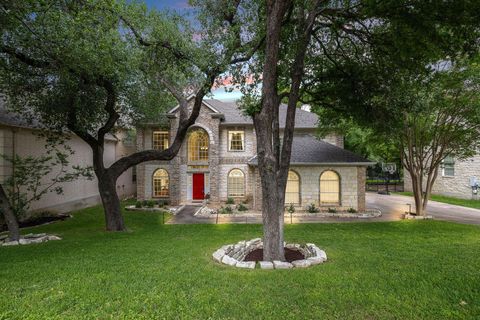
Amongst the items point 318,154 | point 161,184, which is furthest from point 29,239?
point 318,154

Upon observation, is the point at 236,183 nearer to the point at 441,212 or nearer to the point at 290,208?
the point at 290,208

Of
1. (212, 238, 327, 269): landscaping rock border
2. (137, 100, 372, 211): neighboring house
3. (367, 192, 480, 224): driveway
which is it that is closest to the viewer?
(212, 238, 327, 269): landscaping rock border

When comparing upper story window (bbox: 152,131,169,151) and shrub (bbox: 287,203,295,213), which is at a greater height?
upper story window (bbox: 152,131,169,151)

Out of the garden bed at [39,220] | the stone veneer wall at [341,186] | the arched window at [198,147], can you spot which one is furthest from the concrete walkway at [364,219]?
the garden bed at [39,220]

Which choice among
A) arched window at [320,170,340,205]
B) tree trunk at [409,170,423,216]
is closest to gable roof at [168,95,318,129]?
arched window at [320,170,340,205]

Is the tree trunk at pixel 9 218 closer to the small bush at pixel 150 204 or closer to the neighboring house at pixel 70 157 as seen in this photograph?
the neighboring house at pixel 70 157

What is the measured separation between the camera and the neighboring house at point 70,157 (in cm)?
1375

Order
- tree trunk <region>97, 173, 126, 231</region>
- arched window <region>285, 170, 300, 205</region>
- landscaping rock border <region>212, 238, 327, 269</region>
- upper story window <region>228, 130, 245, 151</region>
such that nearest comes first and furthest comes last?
1. landscaping rock border <region>212, 238, 327, 269</region>
2. tree trunk <region>97, 173, 126, 231</region>
3. arched window <region>285, 170, 300, 205</region>
4. upper story window <region>228, 130, 245, 151</region>

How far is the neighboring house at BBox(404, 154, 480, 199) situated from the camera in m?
22.8

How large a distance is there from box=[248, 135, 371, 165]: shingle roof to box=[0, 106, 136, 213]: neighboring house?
12.5 meters

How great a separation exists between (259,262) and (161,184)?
54.4 ft

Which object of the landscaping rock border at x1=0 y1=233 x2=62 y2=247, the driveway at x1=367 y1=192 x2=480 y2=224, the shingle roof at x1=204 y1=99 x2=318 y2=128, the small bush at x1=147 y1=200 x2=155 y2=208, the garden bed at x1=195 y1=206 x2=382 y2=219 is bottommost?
the driveway at x1=367 y1=192 x2=480 y2=224

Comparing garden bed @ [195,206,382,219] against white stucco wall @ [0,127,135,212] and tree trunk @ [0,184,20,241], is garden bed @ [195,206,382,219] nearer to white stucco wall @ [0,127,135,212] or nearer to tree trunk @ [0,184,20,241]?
tree trunk @ [0,184,20,241]

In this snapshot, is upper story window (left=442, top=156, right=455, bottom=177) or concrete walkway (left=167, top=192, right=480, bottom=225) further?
upper story window (left=442, top=156, right=455, bottom=177)
